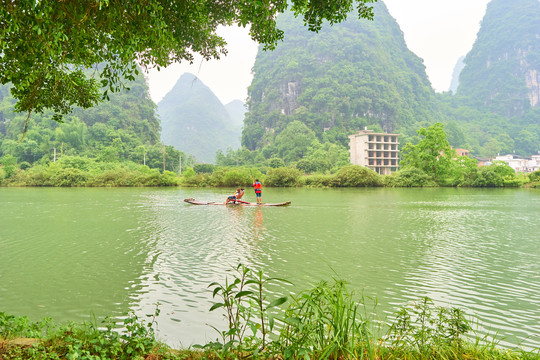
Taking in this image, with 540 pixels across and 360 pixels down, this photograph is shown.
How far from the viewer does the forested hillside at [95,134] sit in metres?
63.0

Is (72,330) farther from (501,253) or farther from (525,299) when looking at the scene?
(501,253)

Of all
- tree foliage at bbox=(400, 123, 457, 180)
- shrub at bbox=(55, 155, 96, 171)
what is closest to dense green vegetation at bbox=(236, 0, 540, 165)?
shrub at bbox=(55, 155, 96, 171)

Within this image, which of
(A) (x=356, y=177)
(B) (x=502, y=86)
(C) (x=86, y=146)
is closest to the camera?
(A) (x=356, y=177)

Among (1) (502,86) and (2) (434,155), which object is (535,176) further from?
(1) (502,86)

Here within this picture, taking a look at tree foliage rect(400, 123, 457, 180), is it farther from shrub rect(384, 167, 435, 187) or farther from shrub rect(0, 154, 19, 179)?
shrub rect(0, 154, 19, 179)

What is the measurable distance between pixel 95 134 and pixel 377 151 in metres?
57.8

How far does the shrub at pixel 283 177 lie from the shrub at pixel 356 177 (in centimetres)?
522

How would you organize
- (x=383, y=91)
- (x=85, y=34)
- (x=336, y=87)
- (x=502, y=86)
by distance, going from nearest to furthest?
1. (x=85, y=34)
2. (x=336, y=87)
3. (x=383, y=91)
4. (x=502, y=86)

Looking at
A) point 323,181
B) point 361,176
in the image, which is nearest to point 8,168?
point 323,181

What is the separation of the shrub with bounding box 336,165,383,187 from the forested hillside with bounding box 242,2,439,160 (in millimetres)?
46038

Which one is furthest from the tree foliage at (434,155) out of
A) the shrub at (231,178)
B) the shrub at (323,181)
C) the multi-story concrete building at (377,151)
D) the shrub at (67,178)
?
the shrub at (67,178)

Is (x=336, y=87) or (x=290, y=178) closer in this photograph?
(x=290, y=178)

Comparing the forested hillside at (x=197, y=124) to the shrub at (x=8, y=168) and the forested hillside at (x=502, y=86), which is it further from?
the forested hillside at (x=502, y=86)

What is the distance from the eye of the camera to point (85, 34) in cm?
389
